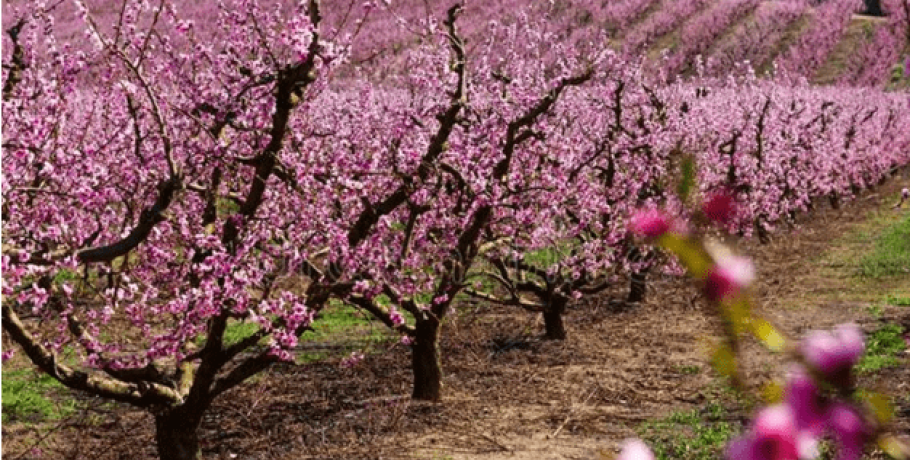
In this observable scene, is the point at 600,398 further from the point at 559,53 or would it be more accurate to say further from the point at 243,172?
the point at 559,53

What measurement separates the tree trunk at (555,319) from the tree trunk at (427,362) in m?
3.68

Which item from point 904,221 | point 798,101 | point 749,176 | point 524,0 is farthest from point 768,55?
point 749,176

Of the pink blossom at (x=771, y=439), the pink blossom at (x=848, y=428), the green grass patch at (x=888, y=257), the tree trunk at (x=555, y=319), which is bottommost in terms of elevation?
the pink blossom at (x=771, y=439)

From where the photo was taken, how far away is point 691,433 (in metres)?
10.8

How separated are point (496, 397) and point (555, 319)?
352cm

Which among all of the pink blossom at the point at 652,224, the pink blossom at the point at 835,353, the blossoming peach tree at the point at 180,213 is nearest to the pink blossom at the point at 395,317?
the blossoming peach tree at the point at 180,213

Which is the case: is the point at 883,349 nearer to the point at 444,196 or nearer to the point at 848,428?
the point at 444,196

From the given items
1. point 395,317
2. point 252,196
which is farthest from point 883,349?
point 252,196

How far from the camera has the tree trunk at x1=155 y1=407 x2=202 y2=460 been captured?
890 cm

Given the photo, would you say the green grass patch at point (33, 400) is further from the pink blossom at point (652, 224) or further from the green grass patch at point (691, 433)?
the pink blossom at point (652, 224)

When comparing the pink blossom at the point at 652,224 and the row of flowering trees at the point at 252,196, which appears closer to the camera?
the pink blossom at the point at 652,224

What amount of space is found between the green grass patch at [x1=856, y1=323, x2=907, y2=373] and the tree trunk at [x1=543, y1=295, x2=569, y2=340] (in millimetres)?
A: 4221

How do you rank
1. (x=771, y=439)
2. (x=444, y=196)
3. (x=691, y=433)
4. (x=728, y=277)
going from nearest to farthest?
(x=771, y=439)
(x=728, y=277)
(x=691, y=433)
(x=444, y=196)

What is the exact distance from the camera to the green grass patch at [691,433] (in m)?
10.0
